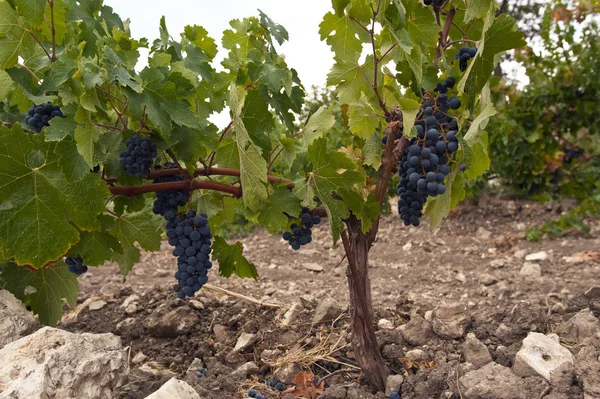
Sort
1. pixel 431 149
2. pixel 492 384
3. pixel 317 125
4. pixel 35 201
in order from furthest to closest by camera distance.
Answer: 1. pixel 317 125
2. pixel 492 384
3. pixel 431 149
4. pixel 35 201

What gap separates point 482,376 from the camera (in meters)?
2.57

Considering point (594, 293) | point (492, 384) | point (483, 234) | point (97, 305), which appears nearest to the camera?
point (492, 384)

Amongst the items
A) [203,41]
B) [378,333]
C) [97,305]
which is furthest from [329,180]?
[97,305]

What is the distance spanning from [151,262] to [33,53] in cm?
442

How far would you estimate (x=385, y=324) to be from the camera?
11.0 feet

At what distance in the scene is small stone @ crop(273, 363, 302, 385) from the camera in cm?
293

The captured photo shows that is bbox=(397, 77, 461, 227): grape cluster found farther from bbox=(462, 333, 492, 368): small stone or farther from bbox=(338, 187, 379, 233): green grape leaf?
bbox=(462, 333, 492, 368): small stone

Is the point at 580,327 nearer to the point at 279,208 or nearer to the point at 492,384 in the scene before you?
the point at 492,384

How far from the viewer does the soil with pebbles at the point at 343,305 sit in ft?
9.50

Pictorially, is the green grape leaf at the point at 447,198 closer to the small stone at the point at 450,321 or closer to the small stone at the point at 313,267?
the small stone at the point at 450,321

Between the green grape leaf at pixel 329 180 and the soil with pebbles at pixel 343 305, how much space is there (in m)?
0.85

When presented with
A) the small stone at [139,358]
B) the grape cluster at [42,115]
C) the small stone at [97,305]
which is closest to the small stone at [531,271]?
the small stone at [139,358]

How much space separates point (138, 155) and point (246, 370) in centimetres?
125

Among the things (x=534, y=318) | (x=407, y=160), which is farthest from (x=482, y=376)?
(x=407, y=160)
